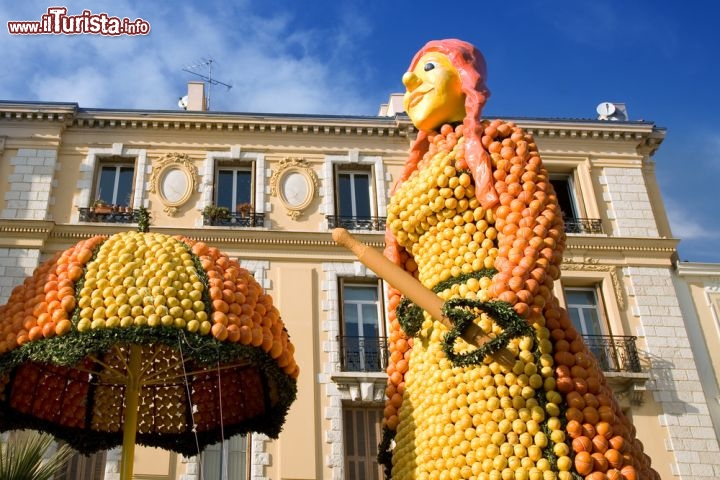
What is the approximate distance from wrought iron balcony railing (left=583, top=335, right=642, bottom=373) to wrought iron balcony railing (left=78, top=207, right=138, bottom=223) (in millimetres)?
8603

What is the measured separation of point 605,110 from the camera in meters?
17.8

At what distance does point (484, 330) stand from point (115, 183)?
1173 centimetres

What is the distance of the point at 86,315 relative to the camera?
19.6 ft

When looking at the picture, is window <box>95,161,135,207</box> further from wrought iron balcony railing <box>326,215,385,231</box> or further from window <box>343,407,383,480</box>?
window <box>343,407,383,480</box>

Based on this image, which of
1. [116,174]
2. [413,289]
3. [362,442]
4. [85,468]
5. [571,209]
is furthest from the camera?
[571,209]

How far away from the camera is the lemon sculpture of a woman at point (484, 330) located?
17.6 feet

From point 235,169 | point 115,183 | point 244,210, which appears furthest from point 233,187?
point 115,183

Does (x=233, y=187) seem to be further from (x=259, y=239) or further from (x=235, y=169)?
(x=259, y=239)

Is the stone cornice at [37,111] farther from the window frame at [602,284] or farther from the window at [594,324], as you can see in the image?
the window at [594,324]

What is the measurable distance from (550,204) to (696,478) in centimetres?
922

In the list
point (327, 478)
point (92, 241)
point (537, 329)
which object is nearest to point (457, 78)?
point (537, 329)

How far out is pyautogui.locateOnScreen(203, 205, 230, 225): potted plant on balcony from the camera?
1505 cm

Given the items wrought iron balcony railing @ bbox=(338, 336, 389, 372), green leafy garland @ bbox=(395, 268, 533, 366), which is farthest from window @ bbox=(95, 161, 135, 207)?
green leafy garland @ bbox=(395, 268, 533, 366)

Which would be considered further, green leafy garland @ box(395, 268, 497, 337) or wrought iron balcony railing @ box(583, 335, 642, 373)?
wrought iron balcony railing @ box(583, 335, 642, 373)
